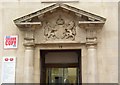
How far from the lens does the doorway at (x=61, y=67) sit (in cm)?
1609

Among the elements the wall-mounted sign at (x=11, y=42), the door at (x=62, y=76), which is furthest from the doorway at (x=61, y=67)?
the wall-mounted sign at (x=11, y=42)

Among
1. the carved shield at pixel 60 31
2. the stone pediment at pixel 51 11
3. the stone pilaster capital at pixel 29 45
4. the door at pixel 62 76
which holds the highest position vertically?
the stone pediment at pixel 51 11

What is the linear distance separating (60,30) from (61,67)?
5.29 ft

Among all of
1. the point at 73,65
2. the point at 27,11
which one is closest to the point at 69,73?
the point at 73,65

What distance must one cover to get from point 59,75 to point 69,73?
1.33 ft

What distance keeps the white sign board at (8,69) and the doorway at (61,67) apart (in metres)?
1.22

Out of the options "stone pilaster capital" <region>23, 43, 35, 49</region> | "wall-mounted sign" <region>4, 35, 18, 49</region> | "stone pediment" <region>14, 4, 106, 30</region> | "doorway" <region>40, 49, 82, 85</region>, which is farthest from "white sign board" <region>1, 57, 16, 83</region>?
"stone pediment" <region>14, 4, 106, 30</region>

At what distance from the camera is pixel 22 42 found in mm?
15547

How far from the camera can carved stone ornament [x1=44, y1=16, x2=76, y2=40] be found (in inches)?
608

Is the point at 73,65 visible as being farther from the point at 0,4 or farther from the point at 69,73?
the point at 0,4

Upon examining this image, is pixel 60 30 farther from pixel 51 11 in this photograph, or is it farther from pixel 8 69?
pixel 8 69

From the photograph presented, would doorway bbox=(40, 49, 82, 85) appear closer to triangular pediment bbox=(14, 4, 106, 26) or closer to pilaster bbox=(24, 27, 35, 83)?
pilaster bbox=(24, 27, 35, 83)

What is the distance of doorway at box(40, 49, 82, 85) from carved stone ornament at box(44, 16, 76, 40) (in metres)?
0.82

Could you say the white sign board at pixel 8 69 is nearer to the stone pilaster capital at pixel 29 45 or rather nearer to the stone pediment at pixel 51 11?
the stone pilaster capital at pixel 29 45
